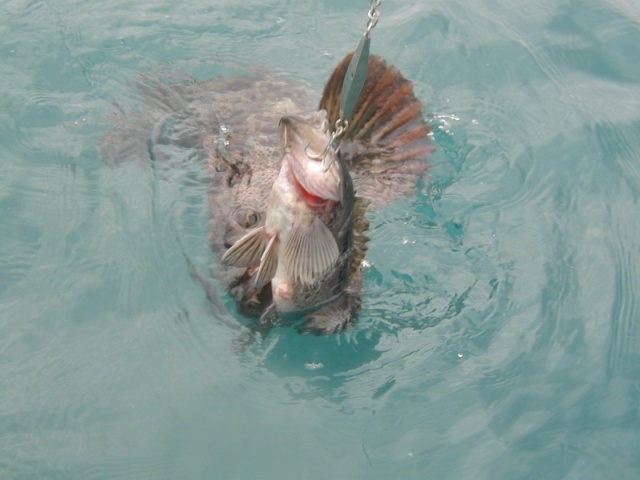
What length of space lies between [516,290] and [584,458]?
114 centimetres

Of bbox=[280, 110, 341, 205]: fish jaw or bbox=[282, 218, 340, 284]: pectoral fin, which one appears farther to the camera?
bbox=[282, 218, 340, 284]: pectoral fin

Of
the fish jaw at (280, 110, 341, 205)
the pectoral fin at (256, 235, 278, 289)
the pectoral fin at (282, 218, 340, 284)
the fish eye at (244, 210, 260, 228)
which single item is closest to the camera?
the fish jaw at (280, 110, 341, 205)

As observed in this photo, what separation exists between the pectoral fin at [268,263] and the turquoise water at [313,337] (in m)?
0.59

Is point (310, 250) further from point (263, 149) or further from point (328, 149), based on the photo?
point (263, 149)

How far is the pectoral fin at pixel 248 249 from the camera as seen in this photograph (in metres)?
3.59

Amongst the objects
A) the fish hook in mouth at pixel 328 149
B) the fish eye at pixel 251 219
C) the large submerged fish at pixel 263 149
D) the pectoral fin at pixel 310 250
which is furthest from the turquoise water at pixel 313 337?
the fish hook in mouth at pixel 328 149

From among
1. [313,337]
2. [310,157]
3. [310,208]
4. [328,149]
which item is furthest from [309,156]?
[313,337]

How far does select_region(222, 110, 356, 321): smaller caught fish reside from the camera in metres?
3.29

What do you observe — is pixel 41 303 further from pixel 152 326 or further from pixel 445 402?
pixel 445 402

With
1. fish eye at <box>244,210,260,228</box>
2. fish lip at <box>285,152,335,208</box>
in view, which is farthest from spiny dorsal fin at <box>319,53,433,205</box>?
fish lip at <box>285,152,335,208</box>

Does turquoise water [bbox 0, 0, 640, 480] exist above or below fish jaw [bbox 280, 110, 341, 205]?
below

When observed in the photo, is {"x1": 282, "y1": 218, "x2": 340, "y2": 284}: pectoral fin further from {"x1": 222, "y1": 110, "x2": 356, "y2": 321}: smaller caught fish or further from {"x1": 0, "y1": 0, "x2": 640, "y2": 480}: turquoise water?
{"x1": 0, "y1": 0, "x2": 640, "y2": 480}: turquoise water

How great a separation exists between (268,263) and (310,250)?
0.25 metres

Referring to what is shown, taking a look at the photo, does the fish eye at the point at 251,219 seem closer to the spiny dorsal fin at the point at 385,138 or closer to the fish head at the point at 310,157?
the spiny dorsal fin at the point at 385,138
